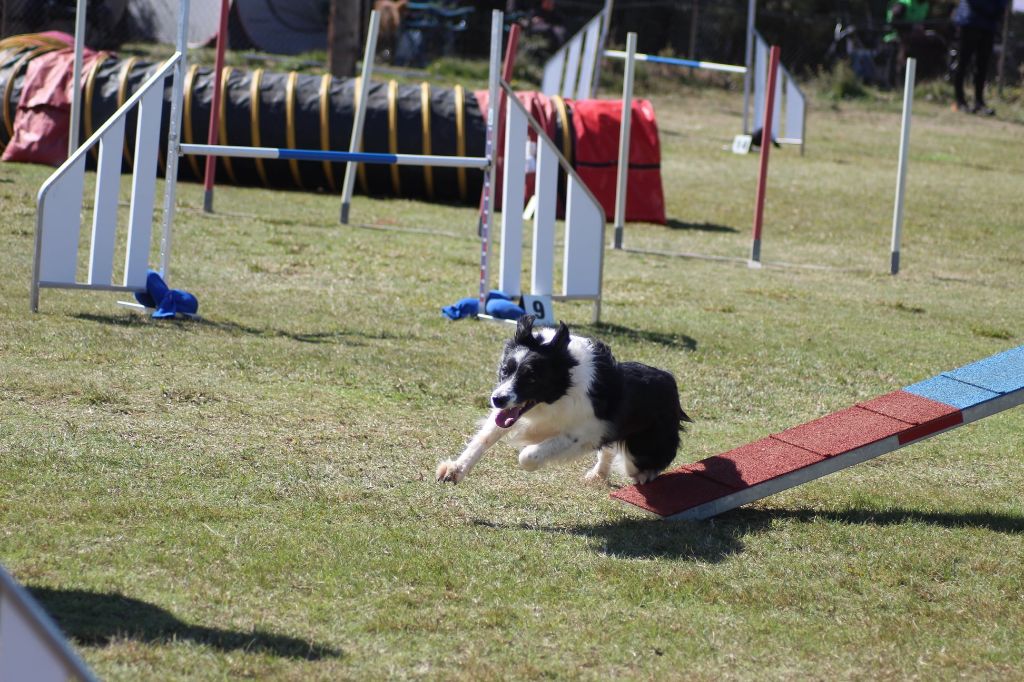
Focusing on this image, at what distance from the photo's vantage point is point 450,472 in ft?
15.7


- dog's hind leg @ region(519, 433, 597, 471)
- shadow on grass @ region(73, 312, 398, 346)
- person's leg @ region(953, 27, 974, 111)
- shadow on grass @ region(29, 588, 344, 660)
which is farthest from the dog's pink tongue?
person's leg @ region(953, 27, 974, 111)

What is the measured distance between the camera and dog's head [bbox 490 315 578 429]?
4.59m

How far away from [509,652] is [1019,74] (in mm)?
24850

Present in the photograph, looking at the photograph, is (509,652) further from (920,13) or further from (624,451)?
(920,13)

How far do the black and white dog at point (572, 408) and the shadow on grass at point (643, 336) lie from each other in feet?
8.58

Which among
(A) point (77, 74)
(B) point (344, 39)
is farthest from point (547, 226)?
(B) point (344, 39)

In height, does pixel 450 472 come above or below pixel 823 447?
below

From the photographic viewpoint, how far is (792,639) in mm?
3650

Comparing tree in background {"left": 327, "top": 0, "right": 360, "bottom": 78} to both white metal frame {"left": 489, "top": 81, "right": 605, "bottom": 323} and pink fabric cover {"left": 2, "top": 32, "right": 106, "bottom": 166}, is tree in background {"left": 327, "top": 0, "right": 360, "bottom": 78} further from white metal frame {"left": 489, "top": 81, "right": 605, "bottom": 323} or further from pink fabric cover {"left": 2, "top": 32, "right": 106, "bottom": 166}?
white metal frame {"left": 489, "top": 81, "right": 605, "bottom": 323}

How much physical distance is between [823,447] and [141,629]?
105 inches

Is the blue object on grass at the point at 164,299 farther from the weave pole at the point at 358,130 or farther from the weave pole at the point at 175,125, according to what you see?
the weave pole at the point at 358,130

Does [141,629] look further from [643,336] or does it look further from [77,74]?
[77,74]

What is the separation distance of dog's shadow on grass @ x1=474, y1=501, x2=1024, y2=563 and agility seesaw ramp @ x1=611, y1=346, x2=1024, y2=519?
0.09 m

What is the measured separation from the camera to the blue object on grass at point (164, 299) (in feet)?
23.8
